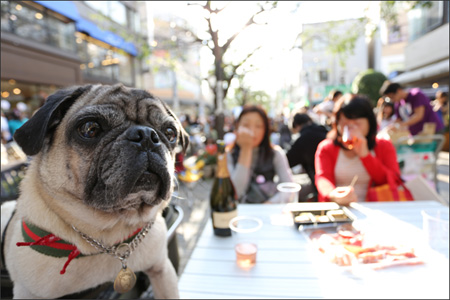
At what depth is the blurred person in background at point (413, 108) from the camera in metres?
3.94

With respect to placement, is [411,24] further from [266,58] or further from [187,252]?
[187,252]

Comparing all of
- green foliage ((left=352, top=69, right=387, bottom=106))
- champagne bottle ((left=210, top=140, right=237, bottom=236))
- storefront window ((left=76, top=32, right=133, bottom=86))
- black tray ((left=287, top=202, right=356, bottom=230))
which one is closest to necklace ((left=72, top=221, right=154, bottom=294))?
champagne bottle ((left=210, top=140, right=237, bottom=236))

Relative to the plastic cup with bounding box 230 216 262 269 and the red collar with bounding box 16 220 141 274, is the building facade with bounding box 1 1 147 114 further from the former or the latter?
the plastic cup with bounding box 230 216 262 269

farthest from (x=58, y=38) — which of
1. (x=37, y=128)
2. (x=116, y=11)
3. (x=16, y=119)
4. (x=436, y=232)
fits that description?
(x=436, y=232)

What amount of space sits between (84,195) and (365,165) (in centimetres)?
207

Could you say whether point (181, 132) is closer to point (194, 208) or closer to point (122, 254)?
point (122, 254)

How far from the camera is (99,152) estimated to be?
0.94 meters

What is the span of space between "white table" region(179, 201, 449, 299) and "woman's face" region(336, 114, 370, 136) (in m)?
0.96

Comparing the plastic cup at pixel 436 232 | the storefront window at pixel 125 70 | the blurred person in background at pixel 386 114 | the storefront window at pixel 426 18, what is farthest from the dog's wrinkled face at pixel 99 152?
the storefront window at pixel 125 70

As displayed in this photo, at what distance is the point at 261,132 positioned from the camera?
9.04 feet

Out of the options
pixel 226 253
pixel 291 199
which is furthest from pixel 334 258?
pixel 291 199

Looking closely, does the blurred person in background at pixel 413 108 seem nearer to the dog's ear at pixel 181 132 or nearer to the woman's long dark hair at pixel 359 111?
the woman's long dark hair at pixel 359 111

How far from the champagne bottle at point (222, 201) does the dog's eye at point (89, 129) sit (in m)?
0.83

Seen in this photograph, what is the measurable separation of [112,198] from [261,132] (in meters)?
2.05
